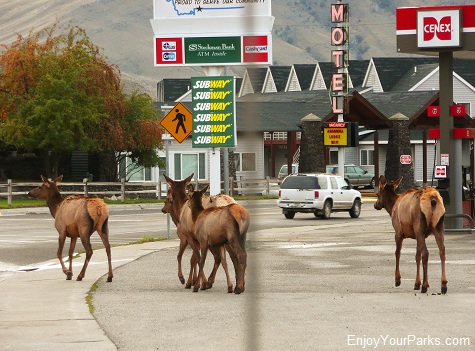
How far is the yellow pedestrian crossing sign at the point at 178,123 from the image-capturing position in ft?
86.2

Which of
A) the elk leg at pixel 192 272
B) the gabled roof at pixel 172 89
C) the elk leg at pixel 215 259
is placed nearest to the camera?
the elk leg at pixel 215 259

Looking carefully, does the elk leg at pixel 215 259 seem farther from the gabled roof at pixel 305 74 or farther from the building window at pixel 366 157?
the gabled roof at pixel 305 74

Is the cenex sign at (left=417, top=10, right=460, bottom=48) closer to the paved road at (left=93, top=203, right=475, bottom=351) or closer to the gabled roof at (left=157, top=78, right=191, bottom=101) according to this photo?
the paved road at (left=93, top=203, right=475, bottom=351)

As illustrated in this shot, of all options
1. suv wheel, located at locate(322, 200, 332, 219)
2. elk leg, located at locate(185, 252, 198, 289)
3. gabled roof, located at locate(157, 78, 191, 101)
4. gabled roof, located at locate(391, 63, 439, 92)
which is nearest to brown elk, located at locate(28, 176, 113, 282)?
elk leg, located at locate(185, 252, 198, 289)

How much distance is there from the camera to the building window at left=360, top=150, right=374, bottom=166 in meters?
75.4

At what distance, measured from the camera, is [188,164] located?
66.1m

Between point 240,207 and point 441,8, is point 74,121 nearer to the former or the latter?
point 441,8

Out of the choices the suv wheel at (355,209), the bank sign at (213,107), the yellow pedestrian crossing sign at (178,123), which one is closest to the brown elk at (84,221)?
the yellow pedestrian crossing sign at (178,123)

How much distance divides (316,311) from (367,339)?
2.36 m

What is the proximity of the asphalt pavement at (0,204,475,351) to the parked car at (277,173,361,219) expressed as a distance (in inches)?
692

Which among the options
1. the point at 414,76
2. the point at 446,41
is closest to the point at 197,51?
the point at 446,41

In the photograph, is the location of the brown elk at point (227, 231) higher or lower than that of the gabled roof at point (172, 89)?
lower

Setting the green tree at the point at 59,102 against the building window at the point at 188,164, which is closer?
the green tree at the point at 59,102

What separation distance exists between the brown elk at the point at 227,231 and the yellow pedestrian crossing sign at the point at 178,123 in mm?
10907
